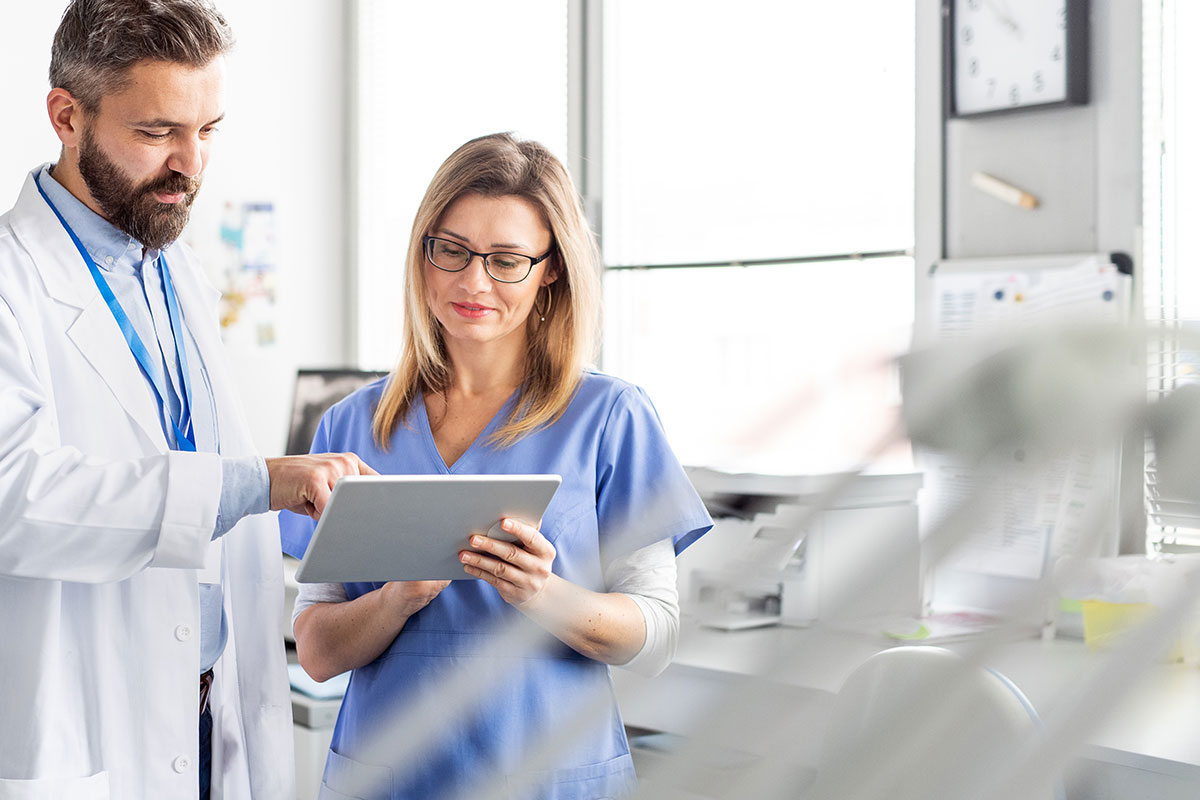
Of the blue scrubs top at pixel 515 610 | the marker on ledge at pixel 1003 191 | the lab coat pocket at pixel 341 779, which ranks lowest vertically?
the lab coat pocket at pixel 341 779

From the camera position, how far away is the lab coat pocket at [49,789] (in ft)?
3.74

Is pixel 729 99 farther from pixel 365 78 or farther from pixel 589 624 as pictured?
pixel 589 624

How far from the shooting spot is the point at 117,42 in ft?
4.13

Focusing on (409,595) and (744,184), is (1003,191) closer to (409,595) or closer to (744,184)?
(744,184)

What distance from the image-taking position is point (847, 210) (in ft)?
7.98

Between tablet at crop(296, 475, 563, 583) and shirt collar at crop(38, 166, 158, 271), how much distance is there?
1.75ft

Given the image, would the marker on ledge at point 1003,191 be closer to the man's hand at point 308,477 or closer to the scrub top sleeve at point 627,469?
the scrub top sleeve at point 627,469

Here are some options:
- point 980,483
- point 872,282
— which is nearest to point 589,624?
point 980,483

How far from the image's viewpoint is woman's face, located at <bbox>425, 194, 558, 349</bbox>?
1.25 meters

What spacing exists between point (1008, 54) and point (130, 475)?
5.37ft

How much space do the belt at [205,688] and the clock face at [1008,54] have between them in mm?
1598

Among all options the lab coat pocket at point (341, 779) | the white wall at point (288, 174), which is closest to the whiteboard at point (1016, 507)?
the lab coat pocket at point (341, 779)

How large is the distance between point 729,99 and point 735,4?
0.71 feet

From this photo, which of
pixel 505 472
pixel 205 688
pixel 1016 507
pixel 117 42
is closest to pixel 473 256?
pixel 505 472
